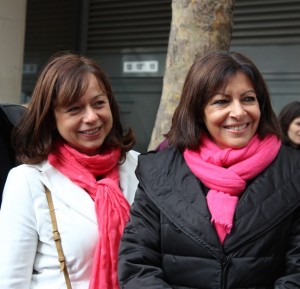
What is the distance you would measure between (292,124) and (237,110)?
3545mm

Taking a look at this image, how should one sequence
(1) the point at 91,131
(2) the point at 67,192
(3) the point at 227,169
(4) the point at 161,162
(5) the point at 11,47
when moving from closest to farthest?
(3) the point at 227,169
(4) the point at 161,162
(2) the point at 67,192
(1) the point at 91,131
(5) the point at 11,47

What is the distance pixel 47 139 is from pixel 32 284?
2.17ft

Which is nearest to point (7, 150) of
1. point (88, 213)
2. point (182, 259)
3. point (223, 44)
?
point (88, 213)

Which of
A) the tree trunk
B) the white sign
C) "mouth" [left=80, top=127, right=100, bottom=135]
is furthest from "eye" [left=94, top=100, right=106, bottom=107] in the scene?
the white sign

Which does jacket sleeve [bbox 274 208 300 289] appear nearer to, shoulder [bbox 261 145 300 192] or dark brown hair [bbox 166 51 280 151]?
shoulder [bbox 261 145 300 192]

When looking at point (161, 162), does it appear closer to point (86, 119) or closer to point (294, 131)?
point (86, 119)

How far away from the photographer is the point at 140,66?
8.52 meters

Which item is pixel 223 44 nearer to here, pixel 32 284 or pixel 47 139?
pixel 47 139

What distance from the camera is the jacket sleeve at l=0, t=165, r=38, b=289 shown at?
2.55m

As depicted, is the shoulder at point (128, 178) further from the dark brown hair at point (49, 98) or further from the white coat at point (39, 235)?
the dark brown hair at point (49, 98)

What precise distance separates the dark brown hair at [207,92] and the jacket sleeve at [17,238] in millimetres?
685

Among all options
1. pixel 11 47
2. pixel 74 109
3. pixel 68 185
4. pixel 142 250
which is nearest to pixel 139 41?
pixel 11 47

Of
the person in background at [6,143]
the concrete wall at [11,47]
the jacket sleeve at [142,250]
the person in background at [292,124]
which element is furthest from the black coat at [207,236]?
the concrete wall at [11,47]

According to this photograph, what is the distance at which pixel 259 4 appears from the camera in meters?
7.57
